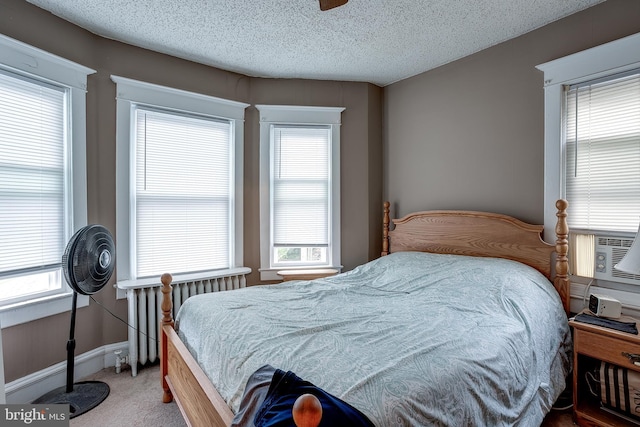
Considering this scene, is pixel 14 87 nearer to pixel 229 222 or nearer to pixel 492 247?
pixel 229 222

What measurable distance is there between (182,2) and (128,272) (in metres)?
2.13

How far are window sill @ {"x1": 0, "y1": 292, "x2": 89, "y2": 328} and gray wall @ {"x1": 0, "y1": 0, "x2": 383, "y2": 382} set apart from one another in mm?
58

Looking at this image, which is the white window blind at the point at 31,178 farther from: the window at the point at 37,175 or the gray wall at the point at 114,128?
the gray wall at the point at 114,128

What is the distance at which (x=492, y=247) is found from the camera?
2.50 metres

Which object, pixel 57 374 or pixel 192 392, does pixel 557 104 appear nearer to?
pixel 192 392

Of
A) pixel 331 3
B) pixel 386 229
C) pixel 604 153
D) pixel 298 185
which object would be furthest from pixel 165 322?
A: pixel 604 153

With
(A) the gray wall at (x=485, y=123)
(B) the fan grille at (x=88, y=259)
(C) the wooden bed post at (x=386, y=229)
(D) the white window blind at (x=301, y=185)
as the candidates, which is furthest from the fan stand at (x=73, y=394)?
(A) the gray wall at (x=485, y=123)

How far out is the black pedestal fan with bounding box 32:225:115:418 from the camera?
201 cm

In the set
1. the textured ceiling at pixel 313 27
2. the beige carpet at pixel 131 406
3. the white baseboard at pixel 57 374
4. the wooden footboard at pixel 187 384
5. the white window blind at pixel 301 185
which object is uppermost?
the textured ceiling at pixel 313 27

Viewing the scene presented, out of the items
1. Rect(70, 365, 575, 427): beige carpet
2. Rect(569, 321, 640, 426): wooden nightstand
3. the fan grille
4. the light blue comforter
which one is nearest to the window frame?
the light blue comforter

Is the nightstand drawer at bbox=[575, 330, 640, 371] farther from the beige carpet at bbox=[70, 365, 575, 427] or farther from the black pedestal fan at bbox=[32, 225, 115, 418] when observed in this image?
the black pedestal fan at bbox=[32, 225, 115, 418]

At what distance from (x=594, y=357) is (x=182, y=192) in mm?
3234

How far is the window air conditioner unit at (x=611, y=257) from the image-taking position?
200 centimetres

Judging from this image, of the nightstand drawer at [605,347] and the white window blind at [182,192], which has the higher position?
the white window blind at [182,192]
